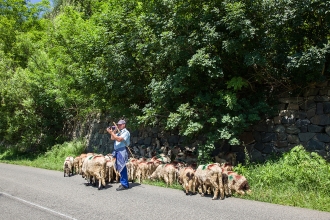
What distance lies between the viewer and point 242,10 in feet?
26.4

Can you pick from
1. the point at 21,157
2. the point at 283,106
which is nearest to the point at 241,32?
the point at 283,106

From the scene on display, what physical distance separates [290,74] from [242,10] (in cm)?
246

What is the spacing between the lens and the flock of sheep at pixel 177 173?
736 centimetres

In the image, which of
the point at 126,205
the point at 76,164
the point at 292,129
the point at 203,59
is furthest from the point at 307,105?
the point at 76,164

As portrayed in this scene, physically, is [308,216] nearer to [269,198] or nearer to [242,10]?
[269,198]

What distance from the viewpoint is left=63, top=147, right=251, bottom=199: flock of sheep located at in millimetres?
7359

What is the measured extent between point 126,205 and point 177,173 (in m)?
2.41

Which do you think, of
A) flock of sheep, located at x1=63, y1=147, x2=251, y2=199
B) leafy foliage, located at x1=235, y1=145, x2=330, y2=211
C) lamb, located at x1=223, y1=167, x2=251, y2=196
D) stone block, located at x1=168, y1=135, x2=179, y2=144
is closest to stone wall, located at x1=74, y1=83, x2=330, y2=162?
leafy foliage, located at x1=235, y1=145, x2=330, y2=211

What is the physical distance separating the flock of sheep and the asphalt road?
0.30m

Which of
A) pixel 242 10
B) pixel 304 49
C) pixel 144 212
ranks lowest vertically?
pixel 144 212

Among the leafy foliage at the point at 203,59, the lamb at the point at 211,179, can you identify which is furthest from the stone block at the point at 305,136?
the lamb at the point at 211,179

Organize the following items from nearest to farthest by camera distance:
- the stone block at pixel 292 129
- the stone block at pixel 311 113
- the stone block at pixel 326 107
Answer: the stone block at pixel 326 107, the stone block at pixel 311 113, the stone block at pixel 292 129

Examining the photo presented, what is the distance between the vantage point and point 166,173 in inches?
352

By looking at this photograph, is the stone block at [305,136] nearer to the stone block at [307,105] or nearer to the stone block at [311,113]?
the stone block at [311,113]
